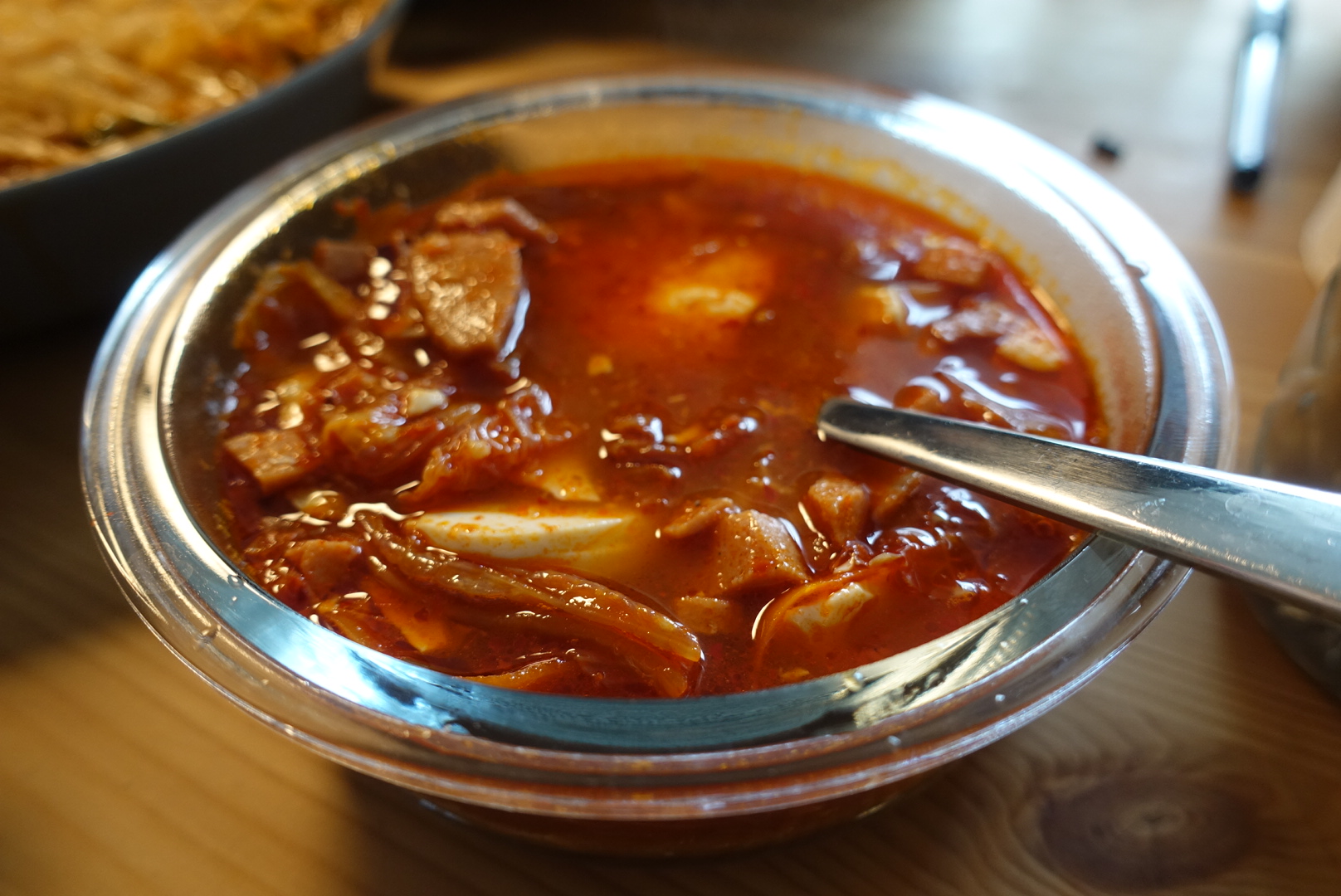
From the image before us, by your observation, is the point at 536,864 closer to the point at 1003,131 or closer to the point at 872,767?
the point at 872,767

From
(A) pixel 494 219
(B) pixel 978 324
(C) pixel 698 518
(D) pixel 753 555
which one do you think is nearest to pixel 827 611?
(D) pixel 753 555

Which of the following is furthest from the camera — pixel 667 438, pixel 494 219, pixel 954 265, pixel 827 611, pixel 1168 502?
pixel 494 219

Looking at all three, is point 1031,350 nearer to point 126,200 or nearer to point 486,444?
point 486,444

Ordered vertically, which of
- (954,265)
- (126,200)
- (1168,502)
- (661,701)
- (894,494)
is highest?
(954,265)

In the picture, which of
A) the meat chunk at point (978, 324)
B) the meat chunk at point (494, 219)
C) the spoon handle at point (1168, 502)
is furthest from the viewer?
the meat chunk at point (494, 219)

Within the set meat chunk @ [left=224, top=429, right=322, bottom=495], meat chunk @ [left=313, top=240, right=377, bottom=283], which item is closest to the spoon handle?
meat chunk @ [left=224, top=429, right=322, bottom=495]

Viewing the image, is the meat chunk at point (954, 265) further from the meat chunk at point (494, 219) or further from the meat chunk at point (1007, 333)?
the meat chunk at point (494, 219)

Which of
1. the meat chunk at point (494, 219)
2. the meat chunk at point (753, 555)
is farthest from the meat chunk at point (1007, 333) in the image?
the meat chunk at point (494, 219)
